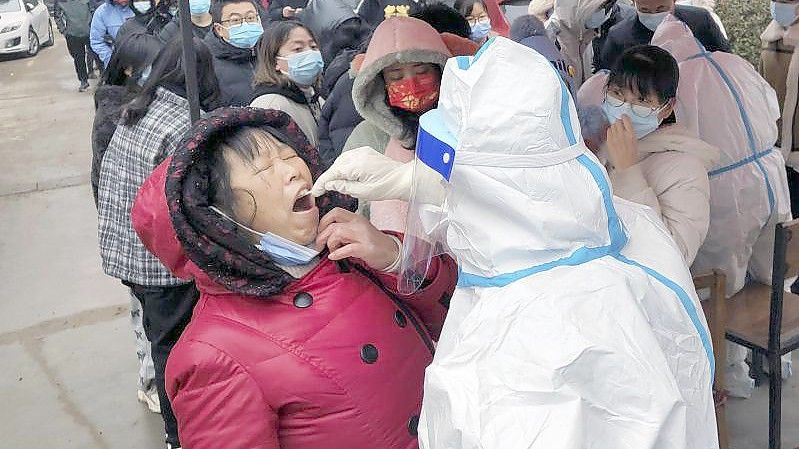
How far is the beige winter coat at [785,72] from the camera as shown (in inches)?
153

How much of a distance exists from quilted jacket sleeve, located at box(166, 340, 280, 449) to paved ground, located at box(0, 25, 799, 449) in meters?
2.16

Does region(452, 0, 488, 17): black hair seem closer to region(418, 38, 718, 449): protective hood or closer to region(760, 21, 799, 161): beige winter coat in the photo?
region(760, 21, 799, 161): beige winter coat

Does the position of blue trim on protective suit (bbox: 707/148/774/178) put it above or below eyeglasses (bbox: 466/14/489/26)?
above

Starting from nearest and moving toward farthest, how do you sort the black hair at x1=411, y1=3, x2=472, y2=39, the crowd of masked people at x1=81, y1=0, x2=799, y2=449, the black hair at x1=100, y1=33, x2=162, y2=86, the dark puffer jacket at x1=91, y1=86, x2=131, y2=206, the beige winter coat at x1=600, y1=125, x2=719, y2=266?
the crowd of masked people at x1=81, y1=0, x2=799, y2=449 → the beige winter coat at x1=600, y1=125, x2=719, y2=266 → the dark puffer jacket at x1=91, y1=86, x2=131, y2=206 → the black hair at x1=100, y1=33, x2=162, y2=86 → the black hair at x1=411, y1=3, x2=472, y2=39

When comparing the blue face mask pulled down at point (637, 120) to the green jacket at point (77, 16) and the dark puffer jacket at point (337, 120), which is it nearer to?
the dark puffer jacket at point (337, 120)

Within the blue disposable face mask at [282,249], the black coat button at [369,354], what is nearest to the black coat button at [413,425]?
the black coat button at [369,354]

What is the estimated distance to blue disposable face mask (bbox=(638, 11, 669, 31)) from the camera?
3.78 metres

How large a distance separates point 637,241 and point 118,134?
2.20 m

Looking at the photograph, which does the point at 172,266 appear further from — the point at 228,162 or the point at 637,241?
the point at 637,241

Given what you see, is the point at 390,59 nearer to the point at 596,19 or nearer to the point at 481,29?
the point at 481,29

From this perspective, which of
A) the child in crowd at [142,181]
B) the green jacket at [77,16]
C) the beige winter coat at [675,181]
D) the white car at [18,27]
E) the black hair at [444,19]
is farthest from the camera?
the white car at [18,27]

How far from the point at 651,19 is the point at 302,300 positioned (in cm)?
278

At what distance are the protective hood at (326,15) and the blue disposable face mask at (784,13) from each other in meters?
2.15

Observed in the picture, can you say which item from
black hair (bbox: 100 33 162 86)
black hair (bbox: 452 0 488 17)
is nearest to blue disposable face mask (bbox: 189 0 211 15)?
black hair (bbox: 452 0 488 17)
